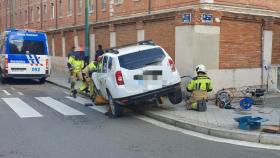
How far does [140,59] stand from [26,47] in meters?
11.7

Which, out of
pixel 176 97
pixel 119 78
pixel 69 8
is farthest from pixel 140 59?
pixel 69 8

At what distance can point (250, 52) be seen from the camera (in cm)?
1603

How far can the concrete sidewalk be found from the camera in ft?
27.8

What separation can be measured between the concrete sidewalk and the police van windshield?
→ 10471 mm

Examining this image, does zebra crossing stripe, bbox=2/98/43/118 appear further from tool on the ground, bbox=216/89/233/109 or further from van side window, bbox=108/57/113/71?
tool on the ground, bbox=216/89/233/109

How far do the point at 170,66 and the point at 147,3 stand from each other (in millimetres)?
11007

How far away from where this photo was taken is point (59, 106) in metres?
13.5

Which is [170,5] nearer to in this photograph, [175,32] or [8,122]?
[175,32]

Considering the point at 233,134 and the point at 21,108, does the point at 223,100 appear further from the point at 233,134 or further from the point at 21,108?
the point at 21,108

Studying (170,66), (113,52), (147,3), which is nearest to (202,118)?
(170,66)

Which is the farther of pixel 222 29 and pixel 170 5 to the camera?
pixel 170 5

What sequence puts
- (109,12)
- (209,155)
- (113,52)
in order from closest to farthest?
(209,155), (113,52), (109,12)

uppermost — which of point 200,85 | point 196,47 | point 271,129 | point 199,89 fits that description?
point 196,47

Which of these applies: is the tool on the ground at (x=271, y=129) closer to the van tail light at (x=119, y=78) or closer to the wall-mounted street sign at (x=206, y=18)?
the van tail light at (x=119, y=78)
